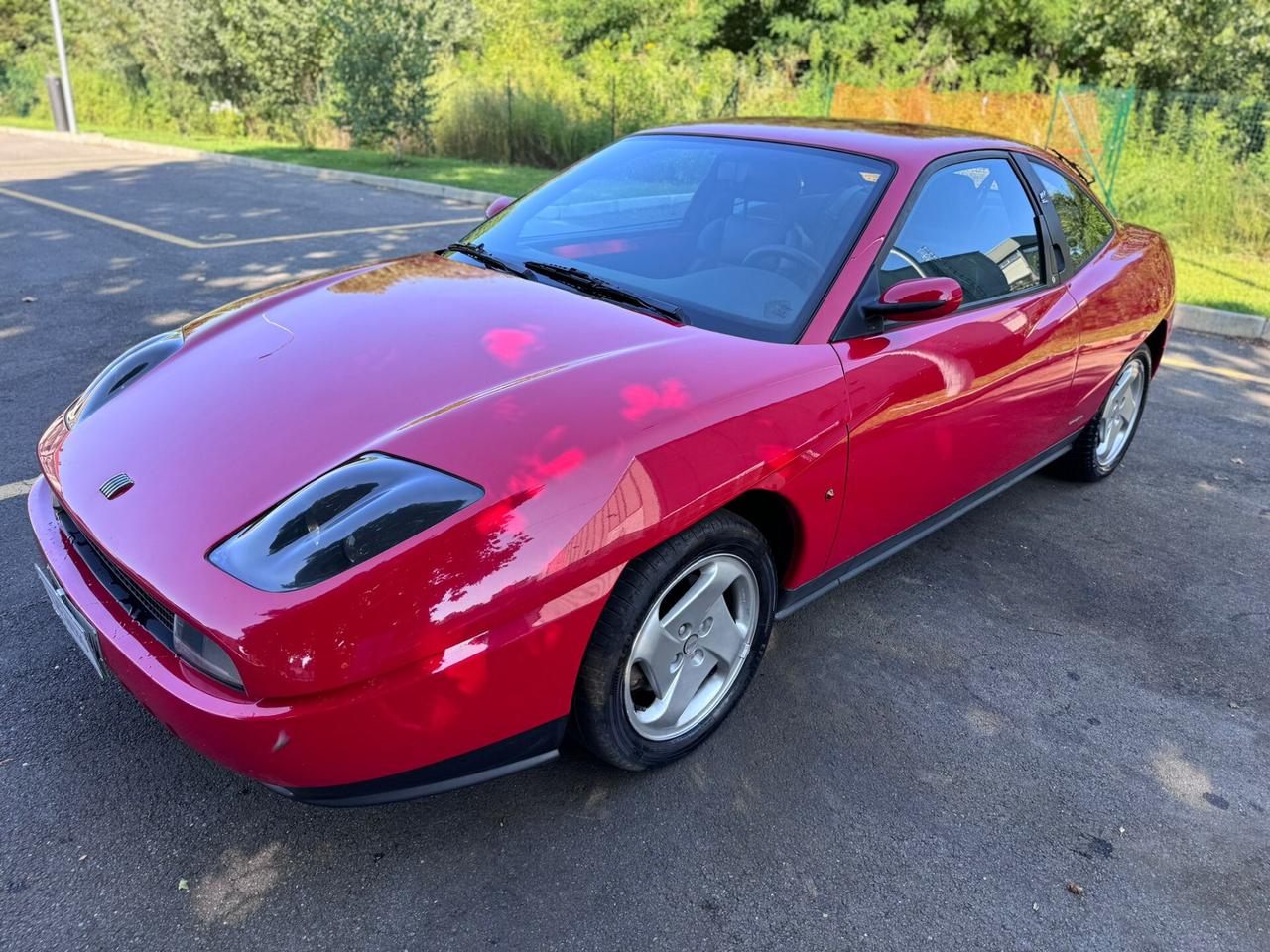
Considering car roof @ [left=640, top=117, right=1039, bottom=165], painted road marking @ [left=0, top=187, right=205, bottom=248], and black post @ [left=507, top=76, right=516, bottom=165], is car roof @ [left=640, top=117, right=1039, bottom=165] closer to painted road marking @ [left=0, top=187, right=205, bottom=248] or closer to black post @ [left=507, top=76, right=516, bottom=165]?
painted road marking @ [left=0, top=187, right=205, bottom=248]

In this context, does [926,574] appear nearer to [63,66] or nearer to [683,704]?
[683,704]

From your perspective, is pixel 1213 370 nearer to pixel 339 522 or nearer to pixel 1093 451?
pixel 1093 451

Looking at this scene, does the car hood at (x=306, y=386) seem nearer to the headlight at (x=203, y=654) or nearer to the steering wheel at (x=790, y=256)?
the headlight at (x=203, y=654)

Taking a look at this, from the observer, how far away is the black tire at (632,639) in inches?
81.7

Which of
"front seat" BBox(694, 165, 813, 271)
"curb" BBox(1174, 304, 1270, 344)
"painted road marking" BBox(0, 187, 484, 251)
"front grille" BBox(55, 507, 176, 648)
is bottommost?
"curb" BBox(1174, 304, 1270, 344)

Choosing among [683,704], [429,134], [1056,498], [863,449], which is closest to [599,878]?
[683,704]

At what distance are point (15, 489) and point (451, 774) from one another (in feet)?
9.19

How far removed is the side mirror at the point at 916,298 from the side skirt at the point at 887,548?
763 mm

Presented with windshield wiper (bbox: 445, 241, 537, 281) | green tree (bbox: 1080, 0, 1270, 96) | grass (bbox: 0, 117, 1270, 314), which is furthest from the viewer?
green tree (bbox: 1080, 0, 1270, 96)

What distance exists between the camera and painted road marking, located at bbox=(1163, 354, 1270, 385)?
6.15 metres

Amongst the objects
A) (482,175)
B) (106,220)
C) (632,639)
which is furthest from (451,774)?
(482,175)

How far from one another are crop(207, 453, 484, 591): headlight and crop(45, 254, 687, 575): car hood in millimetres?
42

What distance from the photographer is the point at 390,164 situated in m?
15.9

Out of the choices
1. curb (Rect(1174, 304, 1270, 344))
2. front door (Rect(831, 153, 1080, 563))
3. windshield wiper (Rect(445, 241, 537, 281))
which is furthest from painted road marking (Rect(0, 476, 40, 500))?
curb (Rect(1174, 304, 1270, 344))
